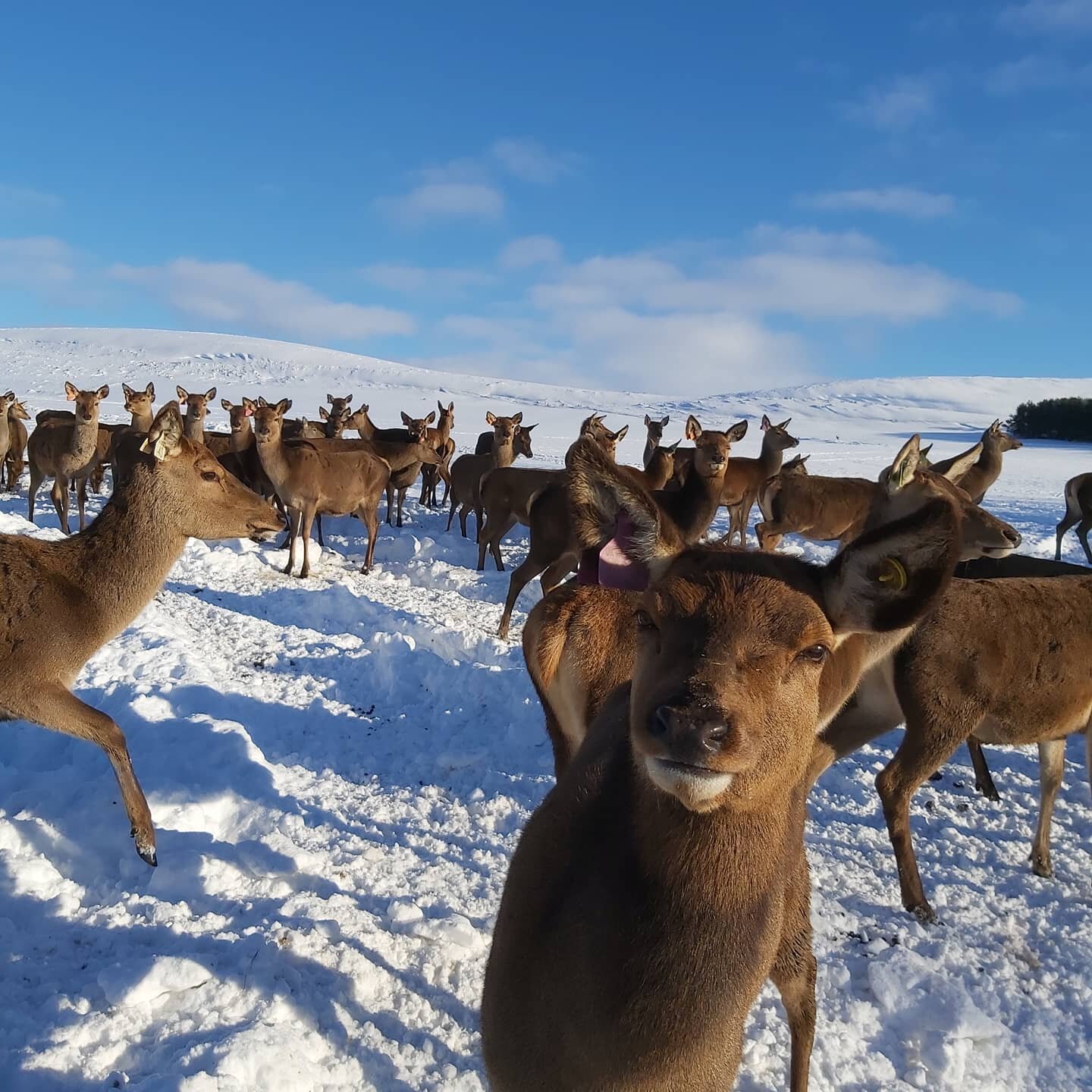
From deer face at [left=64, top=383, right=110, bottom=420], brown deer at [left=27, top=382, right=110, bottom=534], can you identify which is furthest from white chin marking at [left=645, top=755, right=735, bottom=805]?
deer face at [left=64, top=383, right=110, bottom=420]

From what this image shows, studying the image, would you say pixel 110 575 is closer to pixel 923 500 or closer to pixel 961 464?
pixel 923 500

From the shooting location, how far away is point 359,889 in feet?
14.6

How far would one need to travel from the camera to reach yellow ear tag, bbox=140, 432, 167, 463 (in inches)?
228

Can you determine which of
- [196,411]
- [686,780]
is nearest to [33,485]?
[196,411]

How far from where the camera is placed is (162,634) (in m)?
7.95

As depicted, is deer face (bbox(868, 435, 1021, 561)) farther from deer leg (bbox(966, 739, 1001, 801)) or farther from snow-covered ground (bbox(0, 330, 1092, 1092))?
snow-covered ground (bbox(0, 330, 1092, 1092))

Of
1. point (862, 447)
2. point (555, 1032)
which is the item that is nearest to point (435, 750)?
point (555, 1032)

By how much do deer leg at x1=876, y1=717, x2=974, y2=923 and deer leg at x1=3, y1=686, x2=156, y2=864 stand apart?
4186 mm

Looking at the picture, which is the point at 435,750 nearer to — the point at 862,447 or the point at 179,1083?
the point at 179,1083

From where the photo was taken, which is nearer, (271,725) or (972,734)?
(972,734)

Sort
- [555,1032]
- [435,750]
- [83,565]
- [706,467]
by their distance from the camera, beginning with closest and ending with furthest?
[555,1032]
[83,565]
[435,750]
[706,467]

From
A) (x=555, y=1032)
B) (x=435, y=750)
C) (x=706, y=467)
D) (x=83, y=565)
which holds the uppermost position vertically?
(x=706, y=467)

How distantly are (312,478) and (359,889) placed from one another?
9.92 m

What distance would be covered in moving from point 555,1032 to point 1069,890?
4.11m
